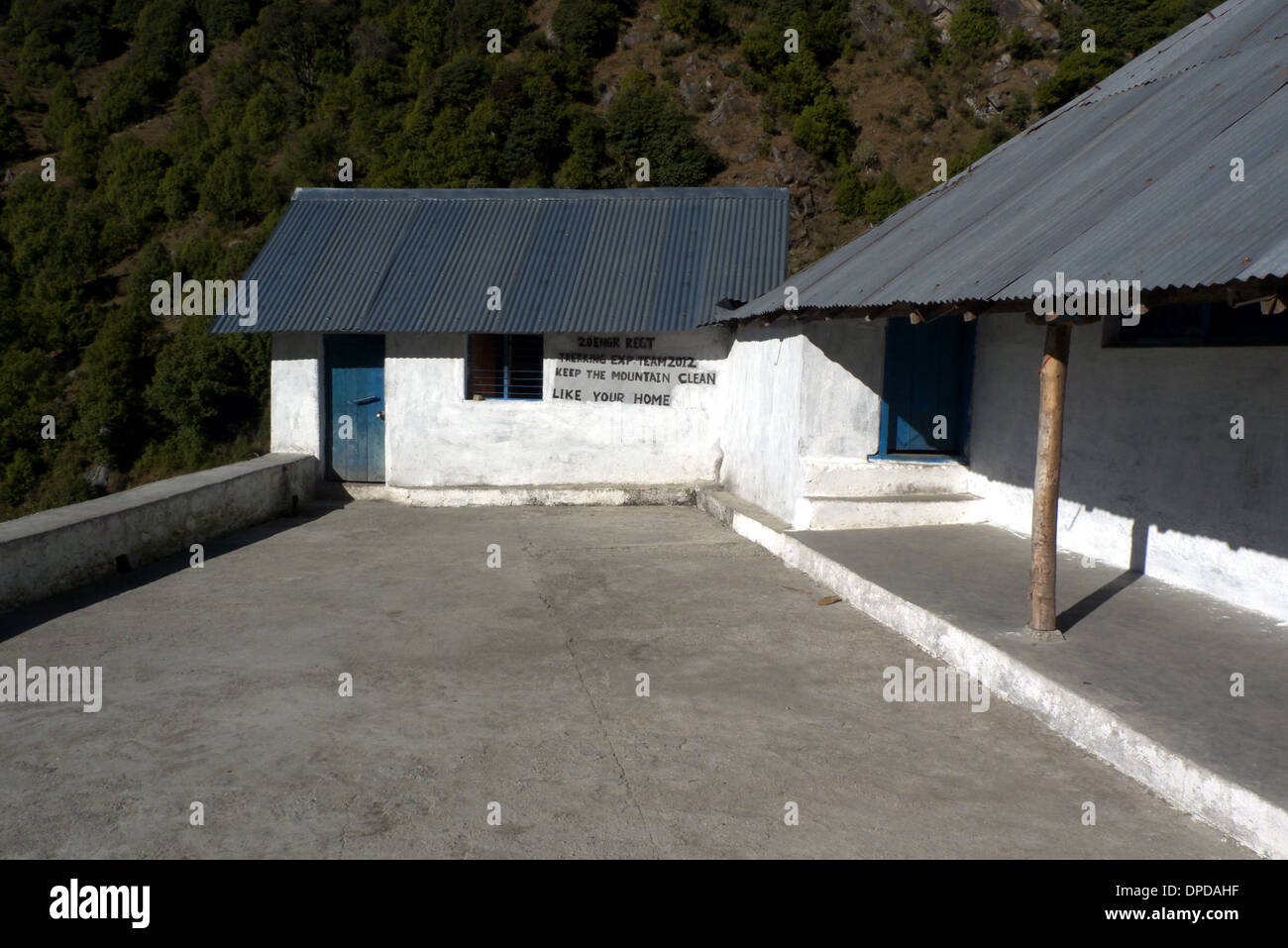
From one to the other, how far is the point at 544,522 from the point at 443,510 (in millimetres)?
1648

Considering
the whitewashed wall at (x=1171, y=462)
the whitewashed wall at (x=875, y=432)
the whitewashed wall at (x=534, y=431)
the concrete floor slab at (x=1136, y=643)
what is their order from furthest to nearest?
the whitewashed wall at (x=534, y=431) < the whitewashed wall at (x=875, y=432) < the whitewashed wall at (x=1171, y=462) < the concrete floor slab at (x=1136, y=643)

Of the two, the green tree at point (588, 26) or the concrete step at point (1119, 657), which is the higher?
the green tree at point (588, 26)

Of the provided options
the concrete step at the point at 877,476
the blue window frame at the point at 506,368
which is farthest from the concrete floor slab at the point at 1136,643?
the blue window frame at the point at 506,368

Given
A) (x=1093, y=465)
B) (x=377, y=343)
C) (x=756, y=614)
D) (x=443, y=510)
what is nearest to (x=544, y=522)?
(x=443, y=510)

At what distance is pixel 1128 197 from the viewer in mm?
6230

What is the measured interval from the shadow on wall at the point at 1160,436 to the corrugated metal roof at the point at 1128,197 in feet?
3.99

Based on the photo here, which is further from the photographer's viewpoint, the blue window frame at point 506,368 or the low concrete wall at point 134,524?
the blue window frame at point 506,368

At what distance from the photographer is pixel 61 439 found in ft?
109

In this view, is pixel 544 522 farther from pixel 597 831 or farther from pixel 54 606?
pixel 597 831

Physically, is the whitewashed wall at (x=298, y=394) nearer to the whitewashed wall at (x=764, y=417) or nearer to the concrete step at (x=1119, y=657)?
the whitewashed wall at (x=764, y=417)

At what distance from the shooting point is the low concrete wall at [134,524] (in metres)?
7.56

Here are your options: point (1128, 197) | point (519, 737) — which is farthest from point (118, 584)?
point (1128, 197)

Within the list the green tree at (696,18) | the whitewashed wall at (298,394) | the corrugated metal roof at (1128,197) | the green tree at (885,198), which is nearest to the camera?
the corrugated metal roof at (1128,197)

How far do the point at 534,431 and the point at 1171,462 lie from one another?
27.0 ft
